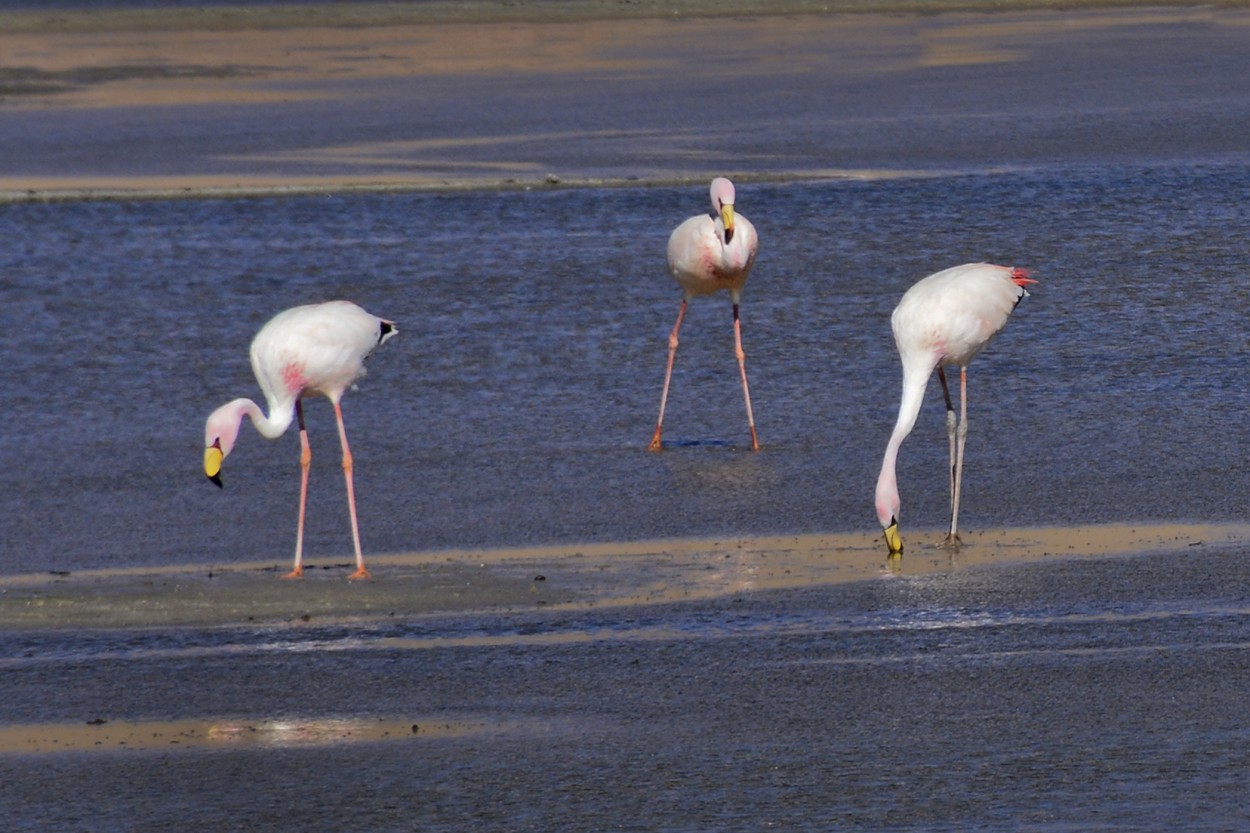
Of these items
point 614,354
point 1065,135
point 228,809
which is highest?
point 1065,135

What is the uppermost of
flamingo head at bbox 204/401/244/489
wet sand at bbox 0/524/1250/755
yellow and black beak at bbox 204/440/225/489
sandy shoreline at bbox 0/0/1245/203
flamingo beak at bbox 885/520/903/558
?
sandy shoreline at bbox 0/0/1245/203

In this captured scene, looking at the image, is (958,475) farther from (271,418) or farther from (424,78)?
(424,78)

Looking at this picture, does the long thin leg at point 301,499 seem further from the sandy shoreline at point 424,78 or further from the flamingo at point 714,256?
the sandy shoreline at point 424,78

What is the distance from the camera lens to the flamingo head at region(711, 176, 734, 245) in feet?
33.2

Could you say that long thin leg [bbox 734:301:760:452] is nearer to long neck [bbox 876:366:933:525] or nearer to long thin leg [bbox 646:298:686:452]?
long thin leg [bbox 646:298:686:452]

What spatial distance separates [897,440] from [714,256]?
2727mm

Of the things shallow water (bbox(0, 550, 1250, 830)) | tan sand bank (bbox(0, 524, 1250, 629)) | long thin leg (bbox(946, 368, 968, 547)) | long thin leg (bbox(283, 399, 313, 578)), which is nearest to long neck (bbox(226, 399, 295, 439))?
long thin leg (bbox(283, 399, 313, 578))

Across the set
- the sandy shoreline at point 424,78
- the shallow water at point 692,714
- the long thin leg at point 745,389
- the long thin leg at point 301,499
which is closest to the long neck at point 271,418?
the long thin leg at point 301,499

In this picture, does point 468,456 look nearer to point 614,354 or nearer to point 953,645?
point 614,354

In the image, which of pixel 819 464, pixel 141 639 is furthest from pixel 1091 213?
pixel 141 639

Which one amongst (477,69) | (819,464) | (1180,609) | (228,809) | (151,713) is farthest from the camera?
(477,69)

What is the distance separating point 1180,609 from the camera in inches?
275

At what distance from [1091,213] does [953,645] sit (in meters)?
7.96

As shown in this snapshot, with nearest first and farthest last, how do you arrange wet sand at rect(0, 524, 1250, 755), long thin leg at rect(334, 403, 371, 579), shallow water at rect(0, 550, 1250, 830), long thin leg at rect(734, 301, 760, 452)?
shallow water at rect(0, 550, 1250, 830), wet sand at rect(0, 524, 1250, 755), long thin leg at rect(334, 403, 371, 579), long thin leg at rect(734, 301, 760, 452)
